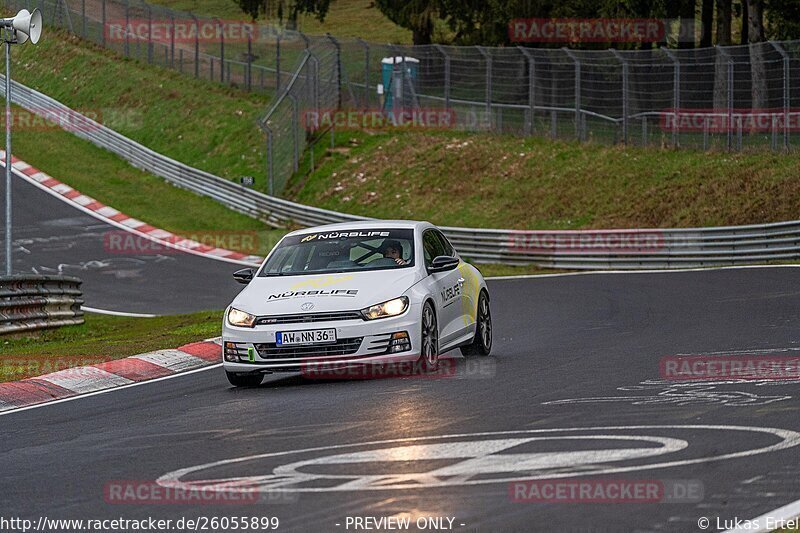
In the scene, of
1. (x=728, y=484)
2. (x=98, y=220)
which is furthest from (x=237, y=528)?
(x=98, y=220)

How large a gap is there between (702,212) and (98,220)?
18.2 meters

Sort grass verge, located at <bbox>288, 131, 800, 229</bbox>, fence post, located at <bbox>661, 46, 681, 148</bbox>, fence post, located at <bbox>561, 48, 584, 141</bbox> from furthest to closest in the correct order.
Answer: fence post, located at <bbox>561, 48, 584, 141</bbox> → fence post, located at <bbox>661, 46, 681, 148</bbox> → grass verge, located at <bbox>288, 131, 800, 229</bbox>

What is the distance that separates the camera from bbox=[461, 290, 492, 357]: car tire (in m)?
14.2

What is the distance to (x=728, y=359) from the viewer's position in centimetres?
1278

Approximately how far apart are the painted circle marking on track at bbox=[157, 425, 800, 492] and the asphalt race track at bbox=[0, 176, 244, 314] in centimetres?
1768

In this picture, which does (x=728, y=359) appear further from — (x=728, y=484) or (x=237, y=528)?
(x=237, y=528)

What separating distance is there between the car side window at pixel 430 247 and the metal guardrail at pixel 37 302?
26.8ft

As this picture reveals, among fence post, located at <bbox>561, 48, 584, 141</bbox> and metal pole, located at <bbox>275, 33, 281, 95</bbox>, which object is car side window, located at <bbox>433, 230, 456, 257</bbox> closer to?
fence post, located at <bbox>561, 48, 584, 141</bbox>

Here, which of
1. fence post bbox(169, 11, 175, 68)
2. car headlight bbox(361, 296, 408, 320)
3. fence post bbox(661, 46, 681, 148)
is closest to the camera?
car headlight bbox(361, 296, 408, 320)

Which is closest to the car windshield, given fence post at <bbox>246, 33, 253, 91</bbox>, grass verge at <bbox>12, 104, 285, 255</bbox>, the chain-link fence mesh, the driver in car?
the driver in car

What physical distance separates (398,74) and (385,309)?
30.4 m

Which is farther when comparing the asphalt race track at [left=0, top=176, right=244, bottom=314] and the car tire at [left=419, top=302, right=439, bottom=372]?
the asphalt race track at [left=0, top=176, right=244, bottom=314]

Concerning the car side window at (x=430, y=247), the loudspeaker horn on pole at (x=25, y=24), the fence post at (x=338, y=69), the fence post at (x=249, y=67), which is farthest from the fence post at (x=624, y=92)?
the car side window at (x=430, y=247)

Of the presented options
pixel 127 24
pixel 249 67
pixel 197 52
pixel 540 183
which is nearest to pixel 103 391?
pixel 540 183
